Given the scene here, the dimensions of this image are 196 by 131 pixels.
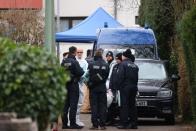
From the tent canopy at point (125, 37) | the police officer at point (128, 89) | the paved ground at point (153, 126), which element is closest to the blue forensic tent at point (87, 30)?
the tent canopy at point (125, 37)

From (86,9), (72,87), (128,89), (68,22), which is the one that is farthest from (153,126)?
(68,22)

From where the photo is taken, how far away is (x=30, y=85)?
6.51m

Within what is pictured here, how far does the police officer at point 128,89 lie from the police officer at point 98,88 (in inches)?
20.2

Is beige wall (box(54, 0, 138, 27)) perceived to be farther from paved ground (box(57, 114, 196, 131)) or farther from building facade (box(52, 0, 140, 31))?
paved ground (box(57, 114, 196, 131))

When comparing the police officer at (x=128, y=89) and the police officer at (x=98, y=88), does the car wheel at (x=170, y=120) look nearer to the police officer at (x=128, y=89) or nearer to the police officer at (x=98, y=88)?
the police officer at (x=128, y=89)

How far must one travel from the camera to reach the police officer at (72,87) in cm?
1592

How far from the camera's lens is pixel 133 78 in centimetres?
1633

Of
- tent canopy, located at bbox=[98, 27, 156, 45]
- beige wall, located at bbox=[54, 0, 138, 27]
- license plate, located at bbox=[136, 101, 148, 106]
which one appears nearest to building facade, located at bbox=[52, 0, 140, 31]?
beige wall, located at bbox=[54, 0, 138, 27]

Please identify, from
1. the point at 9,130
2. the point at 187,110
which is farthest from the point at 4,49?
the point at 187,110

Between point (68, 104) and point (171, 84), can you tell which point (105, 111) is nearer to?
point (68, 104)

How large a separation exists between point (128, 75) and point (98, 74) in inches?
30.2

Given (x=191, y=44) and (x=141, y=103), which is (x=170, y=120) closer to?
(x=141, y=103)

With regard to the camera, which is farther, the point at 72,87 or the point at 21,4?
the point at 21,4

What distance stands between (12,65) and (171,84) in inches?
467
